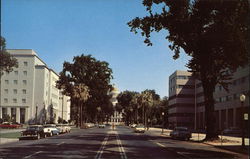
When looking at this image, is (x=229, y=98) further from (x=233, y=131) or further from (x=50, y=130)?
(x=50, y=130)

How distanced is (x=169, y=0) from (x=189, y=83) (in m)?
87.7

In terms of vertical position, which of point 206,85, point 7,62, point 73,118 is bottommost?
point 73,118

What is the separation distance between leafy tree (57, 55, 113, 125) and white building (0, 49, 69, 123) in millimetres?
25371

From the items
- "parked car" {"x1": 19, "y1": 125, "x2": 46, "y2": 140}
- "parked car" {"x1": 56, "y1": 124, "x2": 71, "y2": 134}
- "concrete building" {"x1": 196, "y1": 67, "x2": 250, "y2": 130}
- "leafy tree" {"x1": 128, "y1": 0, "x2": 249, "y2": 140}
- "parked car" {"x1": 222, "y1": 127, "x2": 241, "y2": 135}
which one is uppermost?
"leafy tree" {"x1": 128, "y1": 0, "x2": 249, "y2": 140}

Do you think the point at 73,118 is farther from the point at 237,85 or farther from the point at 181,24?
the point at 181,24

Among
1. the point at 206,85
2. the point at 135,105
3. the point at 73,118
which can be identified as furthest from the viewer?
the point at 73,118

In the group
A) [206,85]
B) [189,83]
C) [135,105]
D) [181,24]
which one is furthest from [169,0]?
[135,105]

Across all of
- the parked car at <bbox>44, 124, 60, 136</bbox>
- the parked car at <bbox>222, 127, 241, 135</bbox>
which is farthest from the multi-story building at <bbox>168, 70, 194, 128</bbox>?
the parked car at <bbox>44, 124, 60, 136</bbox>

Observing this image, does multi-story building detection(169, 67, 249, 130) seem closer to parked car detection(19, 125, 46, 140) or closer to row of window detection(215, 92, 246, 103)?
row of window detection(215, 92, 246, 103)

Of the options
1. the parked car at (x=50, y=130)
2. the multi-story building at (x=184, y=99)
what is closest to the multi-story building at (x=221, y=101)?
the multi-story building at (x=184, y=99)

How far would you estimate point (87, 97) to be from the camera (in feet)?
327

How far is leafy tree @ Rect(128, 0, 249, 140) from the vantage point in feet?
116

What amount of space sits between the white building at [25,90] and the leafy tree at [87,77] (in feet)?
83.2

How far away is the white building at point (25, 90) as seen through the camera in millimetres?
121625
